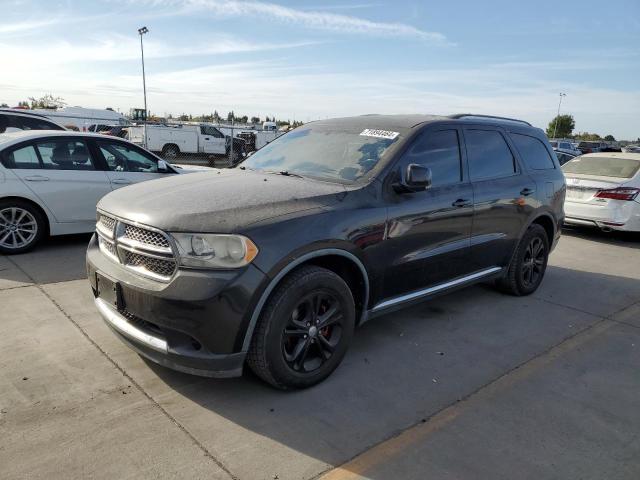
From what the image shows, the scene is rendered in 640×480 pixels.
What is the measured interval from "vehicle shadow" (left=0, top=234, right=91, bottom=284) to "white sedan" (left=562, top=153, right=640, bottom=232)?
7882mm

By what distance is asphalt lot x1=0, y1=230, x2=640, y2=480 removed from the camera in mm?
2672

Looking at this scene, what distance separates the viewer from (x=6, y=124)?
970 cm

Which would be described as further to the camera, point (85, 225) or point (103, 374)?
point (85, 225)

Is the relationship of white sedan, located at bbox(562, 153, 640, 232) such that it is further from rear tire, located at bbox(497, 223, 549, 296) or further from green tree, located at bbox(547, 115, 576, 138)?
green tree, located at bbox(547, 115, 576, 138)

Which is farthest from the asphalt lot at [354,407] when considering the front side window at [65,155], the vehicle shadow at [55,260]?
the front side window at [65,155]

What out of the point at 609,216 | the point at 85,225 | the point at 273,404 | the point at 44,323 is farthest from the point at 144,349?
the point at 609,216

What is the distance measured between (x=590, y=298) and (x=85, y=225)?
6326 millimetres

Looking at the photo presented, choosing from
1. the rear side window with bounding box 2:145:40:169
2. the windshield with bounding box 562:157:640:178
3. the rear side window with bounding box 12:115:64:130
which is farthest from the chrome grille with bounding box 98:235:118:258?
the windshield with bounding box 562:157:640:178

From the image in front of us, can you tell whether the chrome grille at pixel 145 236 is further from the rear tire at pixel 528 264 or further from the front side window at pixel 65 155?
the front side window at pixel 65 155

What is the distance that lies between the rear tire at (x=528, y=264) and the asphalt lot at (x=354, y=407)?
64 centimetres

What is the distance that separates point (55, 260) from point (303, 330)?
13.7 feet

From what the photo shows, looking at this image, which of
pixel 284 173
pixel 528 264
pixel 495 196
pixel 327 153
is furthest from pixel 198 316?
pixel 528 264

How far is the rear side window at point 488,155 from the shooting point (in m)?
4.64

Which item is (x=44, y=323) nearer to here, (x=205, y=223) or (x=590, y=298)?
(x=205, y=223)
